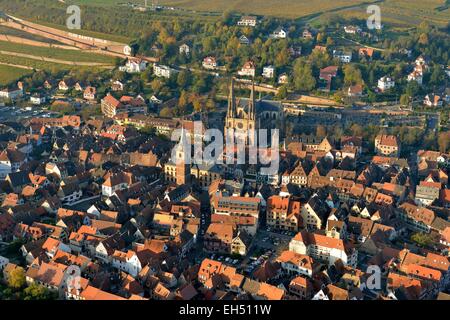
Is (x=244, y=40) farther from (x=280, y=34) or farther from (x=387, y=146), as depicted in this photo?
(x=387, y=146)

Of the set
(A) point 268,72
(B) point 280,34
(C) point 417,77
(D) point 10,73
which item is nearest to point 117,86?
(D) point 10,73

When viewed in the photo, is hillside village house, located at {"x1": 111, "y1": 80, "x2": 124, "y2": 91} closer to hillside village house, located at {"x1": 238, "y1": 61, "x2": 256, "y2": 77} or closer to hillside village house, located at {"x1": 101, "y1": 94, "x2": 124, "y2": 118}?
hillside village house, located at {"x1": 101, "y1": 94, "x2": 124, "y2": 118}

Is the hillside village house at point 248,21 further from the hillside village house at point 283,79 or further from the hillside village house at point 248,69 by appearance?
the hillside village house at point 283,79

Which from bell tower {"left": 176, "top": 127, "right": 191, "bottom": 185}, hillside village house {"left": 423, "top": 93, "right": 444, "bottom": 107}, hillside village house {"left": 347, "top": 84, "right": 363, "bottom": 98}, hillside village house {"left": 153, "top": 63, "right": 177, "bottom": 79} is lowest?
bell tower {"left": 176, "top": 127, "right": 191, "bottom": 185}

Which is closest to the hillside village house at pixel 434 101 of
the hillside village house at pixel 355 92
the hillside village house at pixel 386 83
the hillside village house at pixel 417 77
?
the hillside village house at pixel 386 83

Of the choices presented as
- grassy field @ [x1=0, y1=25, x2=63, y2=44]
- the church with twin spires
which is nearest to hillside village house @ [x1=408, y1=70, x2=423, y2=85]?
the church with twin spires

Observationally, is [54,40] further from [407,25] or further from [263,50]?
[407,25]
